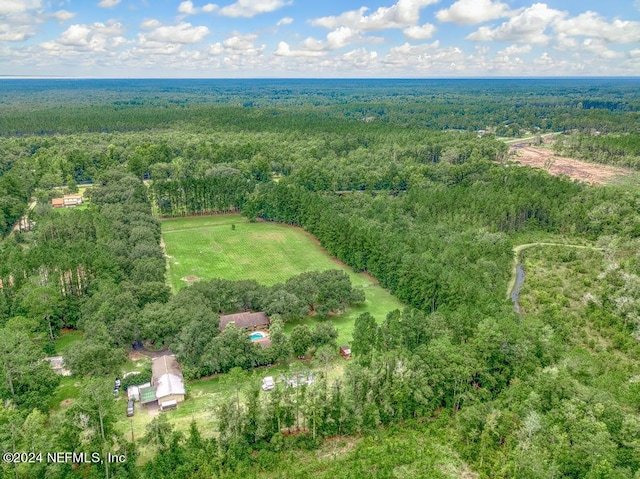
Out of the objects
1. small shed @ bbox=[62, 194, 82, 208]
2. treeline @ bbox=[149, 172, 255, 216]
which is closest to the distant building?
small shed @ bbox=[62, 194, 82, 208]

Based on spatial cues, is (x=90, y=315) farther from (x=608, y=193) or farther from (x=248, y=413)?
(x=608, y=193)

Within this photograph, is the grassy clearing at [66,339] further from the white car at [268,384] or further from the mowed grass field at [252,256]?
the white car at [268,384]

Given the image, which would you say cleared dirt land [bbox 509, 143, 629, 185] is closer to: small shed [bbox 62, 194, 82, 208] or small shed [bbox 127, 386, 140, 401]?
small shed [bbox 127, 386, 140, 401]

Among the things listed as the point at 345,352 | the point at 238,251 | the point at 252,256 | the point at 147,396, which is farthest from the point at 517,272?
the point at 147,396

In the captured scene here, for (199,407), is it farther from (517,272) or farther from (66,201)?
(66,201)

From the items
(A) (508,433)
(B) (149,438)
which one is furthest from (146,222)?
(A) (508,433)

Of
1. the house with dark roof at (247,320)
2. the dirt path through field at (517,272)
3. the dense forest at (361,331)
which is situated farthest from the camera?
the dirt path through field at (517,272)

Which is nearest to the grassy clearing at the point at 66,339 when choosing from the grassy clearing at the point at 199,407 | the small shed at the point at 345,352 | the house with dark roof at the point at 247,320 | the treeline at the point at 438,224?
the grassy clearing at the point at 199,407
